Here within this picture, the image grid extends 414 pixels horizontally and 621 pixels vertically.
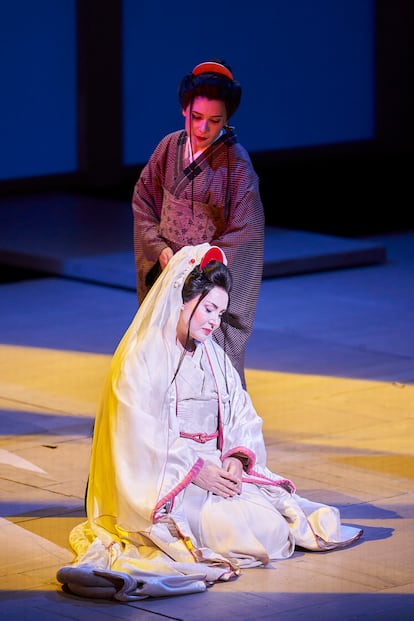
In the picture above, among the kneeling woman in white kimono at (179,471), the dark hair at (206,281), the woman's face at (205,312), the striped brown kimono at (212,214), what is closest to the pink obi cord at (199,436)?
the kneeling woman in white kimono at (179,471)

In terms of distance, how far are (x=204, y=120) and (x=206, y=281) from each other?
43.2 inches

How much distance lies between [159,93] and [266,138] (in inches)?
51.3

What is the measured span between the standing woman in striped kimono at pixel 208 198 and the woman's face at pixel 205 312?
82 cm

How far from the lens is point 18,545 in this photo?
5051 mm

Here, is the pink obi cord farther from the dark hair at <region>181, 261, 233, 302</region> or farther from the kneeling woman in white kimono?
the dark hair at <region>181, 261, 233, 302</region>

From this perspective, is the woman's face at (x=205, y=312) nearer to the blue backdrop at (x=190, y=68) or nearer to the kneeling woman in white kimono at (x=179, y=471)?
the kneeling woman in white kimono at (x=179, y=471)

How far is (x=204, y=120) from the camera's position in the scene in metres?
5.67

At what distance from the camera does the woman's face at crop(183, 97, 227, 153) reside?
5.62 meters

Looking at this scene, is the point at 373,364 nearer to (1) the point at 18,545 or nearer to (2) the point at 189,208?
(2) the point at 189,208

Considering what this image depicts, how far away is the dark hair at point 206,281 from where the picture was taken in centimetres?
474

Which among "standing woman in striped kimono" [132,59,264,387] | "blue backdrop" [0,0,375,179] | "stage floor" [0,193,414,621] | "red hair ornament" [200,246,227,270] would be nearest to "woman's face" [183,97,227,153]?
"standing woman in striped kimono" [132,59,264,387]

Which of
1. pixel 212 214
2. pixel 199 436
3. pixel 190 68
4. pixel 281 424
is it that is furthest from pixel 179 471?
pixel 190 68

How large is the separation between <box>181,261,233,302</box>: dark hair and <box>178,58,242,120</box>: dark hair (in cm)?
102

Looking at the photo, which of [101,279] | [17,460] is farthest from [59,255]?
[17,460]
